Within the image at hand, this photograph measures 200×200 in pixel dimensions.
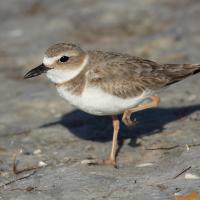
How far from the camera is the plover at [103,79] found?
5715mm

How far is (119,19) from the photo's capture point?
429 inches

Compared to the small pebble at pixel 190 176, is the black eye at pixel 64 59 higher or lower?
higher

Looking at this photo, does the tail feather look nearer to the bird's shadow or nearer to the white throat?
the bird's shadow

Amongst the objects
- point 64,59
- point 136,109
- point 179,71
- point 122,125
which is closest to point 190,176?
point 136,109

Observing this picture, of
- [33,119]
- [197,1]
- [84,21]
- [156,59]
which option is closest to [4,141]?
[33,119]

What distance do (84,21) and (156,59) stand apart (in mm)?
2227

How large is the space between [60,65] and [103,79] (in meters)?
0.49

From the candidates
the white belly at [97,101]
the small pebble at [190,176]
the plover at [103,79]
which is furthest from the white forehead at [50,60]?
the small pebble at [190,176]

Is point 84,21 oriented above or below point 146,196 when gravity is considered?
below

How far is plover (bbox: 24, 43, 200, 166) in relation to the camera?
18.7 feet

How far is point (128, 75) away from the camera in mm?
5961

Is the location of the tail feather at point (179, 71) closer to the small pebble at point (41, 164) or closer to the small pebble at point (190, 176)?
the small pebble at point (190, 176)

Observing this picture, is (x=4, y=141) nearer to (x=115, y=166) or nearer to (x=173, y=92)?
(x=115, y=166)

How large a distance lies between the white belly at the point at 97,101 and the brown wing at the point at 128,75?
0.20 feet
